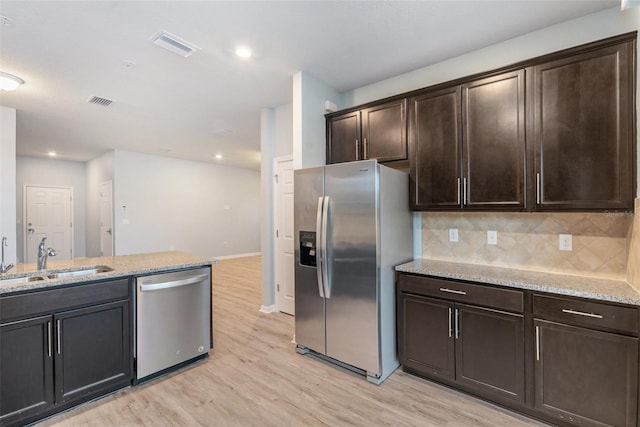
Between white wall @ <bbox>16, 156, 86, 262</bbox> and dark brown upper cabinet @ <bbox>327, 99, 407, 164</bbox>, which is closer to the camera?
dark brown upper cabinet @ <bbox>327, 99, 407, 164</bbox>

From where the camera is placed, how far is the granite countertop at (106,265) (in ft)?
6.38

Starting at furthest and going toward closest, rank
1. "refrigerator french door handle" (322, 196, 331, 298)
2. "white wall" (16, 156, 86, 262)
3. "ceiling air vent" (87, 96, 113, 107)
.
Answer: "white wall" (16, 156, 86, 262), "ceiling air vent" (87, 96, 113, 107), "refrigerator french door handle" (322, 196, 331, 298)

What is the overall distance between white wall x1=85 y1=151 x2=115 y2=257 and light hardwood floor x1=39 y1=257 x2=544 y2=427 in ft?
19.7

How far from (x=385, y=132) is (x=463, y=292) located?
1.61 meters

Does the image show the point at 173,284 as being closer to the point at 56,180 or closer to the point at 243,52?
the point at 243,52

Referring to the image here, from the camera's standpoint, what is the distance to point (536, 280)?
204cm

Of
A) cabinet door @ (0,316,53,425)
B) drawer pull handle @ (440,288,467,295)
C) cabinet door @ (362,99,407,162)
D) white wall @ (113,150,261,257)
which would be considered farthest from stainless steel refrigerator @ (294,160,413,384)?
→ white wall @ (113,150,261,257)

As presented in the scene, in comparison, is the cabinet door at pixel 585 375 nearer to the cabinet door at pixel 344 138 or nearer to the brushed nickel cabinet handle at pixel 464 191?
the brushed nickel cabinet handle at pixel 464 191

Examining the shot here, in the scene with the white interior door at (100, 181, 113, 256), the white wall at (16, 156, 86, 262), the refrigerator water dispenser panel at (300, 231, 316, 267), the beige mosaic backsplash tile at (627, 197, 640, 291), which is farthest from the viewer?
the white wall at (16, 156, 86, 262)

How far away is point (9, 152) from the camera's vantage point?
390cm

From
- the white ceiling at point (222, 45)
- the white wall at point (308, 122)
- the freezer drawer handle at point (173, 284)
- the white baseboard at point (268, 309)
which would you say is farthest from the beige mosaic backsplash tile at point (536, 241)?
the white baseboard at point (268, 309)

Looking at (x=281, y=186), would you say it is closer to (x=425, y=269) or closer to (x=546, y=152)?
(x=425, y=269)

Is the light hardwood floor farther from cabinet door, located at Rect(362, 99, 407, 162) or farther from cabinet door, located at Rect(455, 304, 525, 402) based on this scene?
cabinet door, located at Rect(362, 99, 407, 162)

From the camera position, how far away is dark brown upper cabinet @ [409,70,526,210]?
2.20 metres
